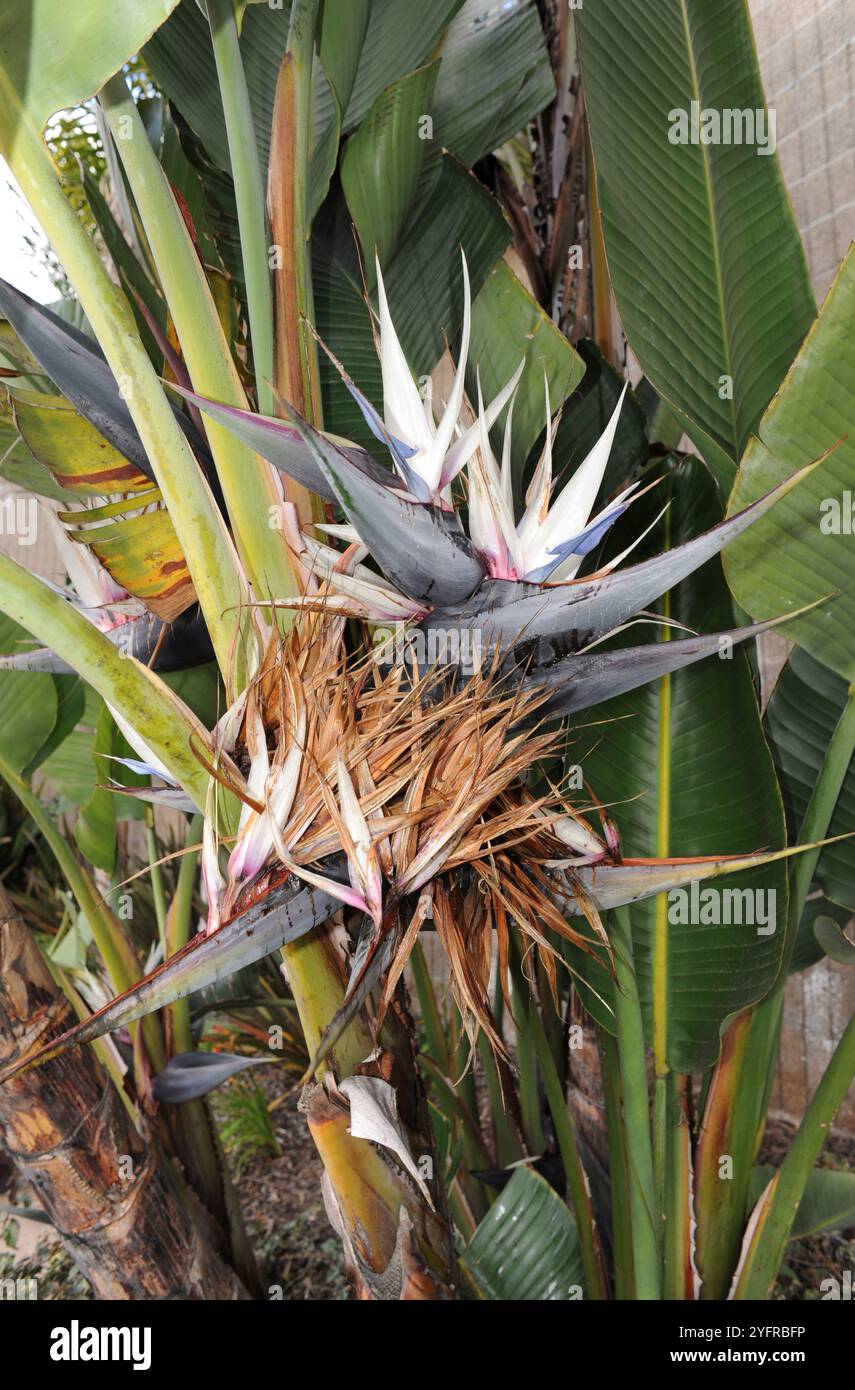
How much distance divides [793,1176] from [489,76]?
0.91 meters

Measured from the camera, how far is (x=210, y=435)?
1.51 feet

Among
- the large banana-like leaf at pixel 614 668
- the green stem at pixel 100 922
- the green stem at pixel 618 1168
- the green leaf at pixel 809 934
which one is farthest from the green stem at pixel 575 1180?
the large banana-like leaf at pixel 614 668

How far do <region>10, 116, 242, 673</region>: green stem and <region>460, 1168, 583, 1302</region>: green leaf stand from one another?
582 millimetres

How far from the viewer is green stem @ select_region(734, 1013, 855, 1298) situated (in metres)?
0.66

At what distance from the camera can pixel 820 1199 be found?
0.77 m

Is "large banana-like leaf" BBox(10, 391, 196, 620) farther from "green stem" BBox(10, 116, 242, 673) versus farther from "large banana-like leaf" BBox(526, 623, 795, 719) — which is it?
"large banana-like leaf" BBox(526, 623, 795, 719)

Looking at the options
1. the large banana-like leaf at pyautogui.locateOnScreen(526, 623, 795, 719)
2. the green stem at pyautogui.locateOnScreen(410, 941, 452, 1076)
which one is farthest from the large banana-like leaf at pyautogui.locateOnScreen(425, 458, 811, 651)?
the green stem at pyautogui.locateOnScreen(410, 941, 452, 1076)

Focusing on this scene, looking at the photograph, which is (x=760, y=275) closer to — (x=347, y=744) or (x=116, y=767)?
(x=347, y=744)

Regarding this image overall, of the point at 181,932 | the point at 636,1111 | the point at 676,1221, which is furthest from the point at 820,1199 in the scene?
the point at 181,932

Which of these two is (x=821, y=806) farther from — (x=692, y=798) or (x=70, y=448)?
(x=70, y=448)

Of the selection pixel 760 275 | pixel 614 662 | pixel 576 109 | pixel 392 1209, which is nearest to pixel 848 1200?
pixel 392 1209

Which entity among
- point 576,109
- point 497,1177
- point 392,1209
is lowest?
point 497,1177

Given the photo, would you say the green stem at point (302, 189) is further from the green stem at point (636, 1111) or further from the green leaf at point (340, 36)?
the green stem at point (636, 1111)
